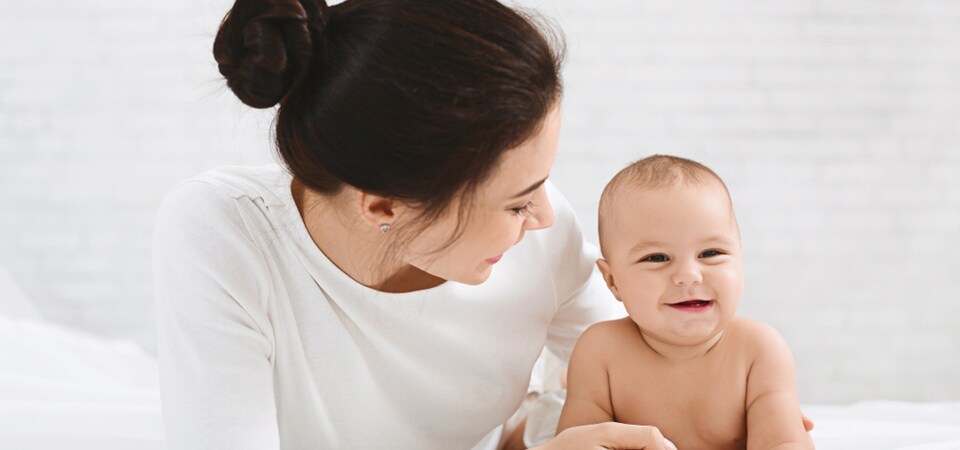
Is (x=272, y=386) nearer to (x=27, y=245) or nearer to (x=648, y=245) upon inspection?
(x=648, y=245)

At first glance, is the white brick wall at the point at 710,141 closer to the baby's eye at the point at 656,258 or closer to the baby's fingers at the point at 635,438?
the baby's eye at the point at 656,258

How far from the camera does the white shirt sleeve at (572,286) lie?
5.24ft

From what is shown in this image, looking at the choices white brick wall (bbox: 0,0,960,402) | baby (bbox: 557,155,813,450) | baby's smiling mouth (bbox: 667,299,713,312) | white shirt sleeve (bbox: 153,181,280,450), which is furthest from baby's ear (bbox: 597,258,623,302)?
white brick wall (bbox: 0,0,960,402)

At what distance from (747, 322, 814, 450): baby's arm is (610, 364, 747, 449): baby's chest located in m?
0.03

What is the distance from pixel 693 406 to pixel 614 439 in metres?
0.22

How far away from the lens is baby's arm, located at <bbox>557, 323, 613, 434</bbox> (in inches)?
60.2

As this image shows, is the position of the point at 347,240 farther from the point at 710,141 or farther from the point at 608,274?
the point at 710,141

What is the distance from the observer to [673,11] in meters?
2.69

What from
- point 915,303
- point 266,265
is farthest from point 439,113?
point 915,303

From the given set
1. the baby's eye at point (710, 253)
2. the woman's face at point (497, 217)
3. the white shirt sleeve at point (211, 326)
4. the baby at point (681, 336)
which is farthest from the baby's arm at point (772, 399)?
the white shirt sleeve at point (211, 326)

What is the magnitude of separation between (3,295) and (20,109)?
0.49 meters

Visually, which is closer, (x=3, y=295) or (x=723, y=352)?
(x=723, y=352)

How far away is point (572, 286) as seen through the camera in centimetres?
→ 165

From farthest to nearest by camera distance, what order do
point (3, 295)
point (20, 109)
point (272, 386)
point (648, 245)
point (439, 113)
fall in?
point (20, 109), point (3, 295), point (648, 245), point (272, 386), point (439, 113)
